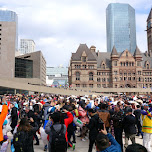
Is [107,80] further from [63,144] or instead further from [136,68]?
[63,144]

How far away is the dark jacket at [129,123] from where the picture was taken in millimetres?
7121

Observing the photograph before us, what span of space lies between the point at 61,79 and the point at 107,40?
64545 millimetres

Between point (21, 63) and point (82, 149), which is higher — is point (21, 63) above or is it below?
above

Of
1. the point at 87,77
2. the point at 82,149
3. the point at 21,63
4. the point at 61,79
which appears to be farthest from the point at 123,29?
the point at 82,149

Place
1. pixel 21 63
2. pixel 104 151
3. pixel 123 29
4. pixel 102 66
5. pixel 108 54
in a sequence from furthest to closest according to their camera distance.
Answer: pixel 123 29, pixel 108 54, pixel 102 66, pixel 21 63, pixel 104 151

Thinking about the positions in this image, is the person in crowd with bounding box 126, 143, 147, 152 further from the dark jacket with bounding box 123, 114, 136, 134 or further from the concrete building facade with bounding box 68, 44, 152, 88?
the concrete building facade with bounding box 68, 44, 152, 88

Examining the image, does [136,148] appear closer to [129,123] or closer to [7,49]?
[129,123]

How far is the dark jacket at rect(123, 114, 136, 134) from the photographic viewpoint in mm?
7121

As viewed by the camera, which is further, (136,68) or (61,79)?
(61,79)

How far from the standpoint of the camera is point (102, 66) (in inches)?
2785

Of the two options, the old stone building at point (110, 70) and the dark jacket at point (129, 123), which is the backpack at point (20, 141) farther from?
the old stone building at point (110, 70)

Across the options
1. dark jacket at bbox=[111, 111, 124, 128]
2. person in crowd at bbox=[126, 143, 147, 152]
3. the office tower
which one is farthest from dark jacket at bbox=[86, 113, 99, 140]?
the office tower

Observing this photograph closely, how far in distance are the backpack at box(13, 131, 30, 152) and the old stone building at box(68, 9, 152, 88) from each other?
2372 inches

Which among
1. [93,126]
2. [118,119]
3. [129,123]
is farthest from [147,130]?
[93,126]
